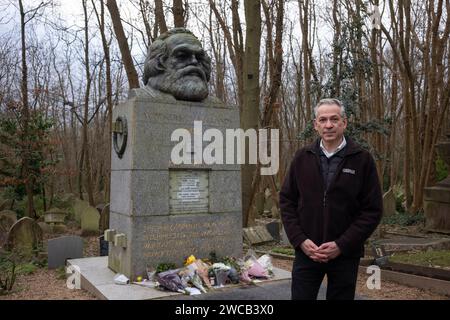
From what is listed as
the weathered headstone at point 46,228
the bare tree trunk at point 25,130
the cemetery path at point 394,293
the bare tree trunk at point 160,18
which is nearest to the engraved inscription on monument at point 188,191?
the cemetery path at point 394,293

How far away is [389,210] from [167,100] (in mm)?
12112

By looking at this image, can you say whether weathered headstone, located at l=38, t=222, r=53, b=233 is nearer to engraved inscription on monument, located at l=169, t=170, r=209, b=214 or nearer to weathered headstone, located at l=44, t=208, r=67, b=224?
weathered headstone, located at l=44, t=208, r=67, b=224

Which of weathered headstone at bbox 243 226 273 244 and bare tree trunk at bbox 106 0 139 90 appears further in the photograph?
bare tree trunk at bbox 106 0 139 90

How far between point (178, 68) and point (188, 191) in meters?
1.87

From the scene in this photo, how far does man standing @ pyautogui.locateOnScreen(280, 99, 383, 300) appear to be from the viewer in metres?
3.23

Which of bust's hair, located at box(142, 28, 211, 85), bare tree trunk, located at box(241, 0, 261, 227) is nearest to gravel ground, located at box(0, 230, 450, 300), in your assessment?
bust's hair, located at box(142, 28, 211, 85)

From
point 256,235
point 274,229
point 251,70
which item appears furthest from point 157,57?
point 274,229

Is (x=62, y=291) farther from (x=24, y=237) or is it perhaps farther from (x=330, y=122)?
(x=330, y=122)

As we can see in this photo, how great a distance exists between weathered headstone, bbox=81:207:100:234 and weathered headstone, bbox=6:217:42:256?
2.70m

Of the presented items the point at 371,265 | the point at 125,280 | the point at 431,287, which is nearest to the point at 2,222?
the point at 125,280

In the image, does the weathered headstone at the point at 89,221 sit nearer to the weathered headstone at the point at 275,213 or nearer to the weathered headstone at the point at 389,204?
the weathered headstone at the point at 275,213

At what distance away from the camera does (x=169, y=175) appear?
248 inches

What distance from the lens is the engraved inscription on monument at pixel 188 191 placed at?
6.35 m
